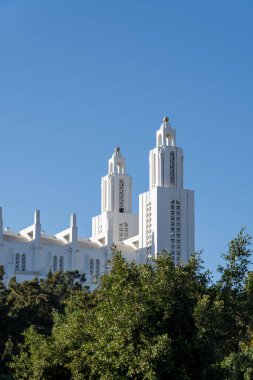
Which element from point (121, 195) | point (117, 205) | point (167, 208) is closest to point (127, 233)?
point (117, 205)

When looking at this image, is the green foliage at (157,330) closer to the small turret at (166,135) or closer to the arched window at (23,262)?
the arched window at (23,262)

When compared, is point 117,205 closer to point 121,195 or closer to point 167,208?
point 121,195

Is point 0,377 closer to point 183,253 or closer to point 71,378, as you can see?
point 71,378

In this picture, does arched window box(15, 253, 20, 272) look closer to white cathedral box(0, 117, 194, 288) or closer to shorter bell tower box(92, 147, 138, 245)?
white cathedral box(0, 117, 194, 288)

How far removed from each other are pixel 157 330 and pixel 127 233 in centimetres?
6472

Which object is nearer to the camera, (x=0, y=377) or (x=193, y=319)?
(x=193, y=319)

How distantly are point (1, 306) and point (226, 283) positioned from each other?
2147 cm

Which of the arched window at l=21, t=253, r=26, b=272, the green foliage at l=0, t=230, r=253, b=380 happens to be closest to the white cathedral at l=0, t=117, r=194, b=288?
the arched window at l=21, t=253, r=26, b=272

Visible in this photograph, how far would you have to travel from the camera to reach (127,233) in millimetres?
89938

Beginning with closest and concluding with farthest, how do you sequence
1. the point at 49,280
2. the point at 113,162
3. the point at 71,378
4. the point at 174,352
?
the point at 174,352 → the point at 71,378 → the point at 49,280 → the point at 113,162

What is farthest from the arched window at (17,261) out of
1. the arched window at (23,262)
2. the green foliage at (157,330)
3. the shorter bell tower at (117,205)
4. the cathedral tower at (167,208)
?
the green foliage at (157,330)

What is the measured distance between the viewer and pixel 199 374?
998 inches

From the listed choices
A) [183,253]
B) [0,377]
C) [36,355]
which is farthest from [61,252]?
[36,355]

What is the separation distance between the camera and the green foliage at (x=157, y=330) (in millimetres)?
24859
